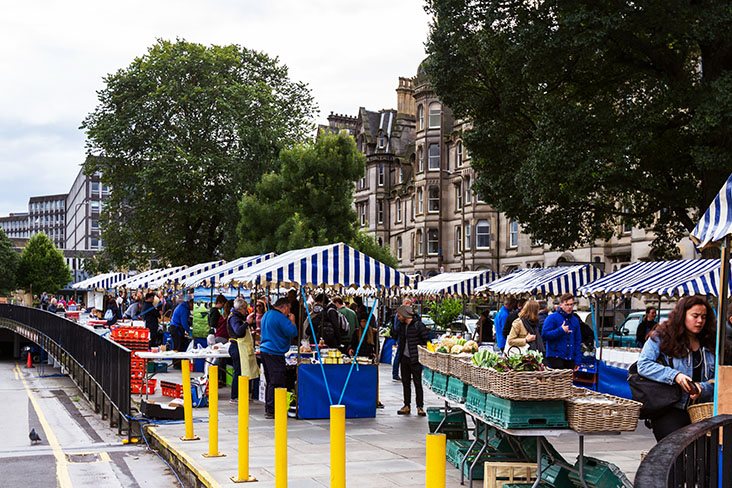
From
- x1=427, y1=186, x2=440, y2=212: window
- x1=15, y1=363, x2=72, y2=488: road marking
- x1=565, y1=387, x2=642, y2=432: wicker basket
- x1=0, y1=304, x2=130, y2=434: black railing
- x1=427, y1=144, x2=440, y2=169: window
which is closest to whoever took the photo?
x1=565, y1=387, x2=642, y2=432: wicker basket

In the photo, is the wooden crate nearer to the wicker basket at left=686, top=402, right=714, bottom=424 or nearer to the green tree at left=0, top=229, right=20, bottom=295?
the wicker basket at left=686, top=402, right=714, bottom=424

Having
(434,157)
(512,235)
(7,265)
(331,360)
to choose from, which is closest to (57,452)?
(331,360)

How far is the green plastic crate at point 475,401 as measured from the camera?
287 inches

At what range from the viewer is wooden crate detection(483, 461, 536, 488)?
282 inches

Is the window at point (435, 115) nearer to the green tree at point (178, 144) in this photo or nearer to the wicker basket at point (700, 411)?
the green tree at point (178, 144)

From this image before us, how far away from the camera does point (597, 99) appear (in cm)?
1972

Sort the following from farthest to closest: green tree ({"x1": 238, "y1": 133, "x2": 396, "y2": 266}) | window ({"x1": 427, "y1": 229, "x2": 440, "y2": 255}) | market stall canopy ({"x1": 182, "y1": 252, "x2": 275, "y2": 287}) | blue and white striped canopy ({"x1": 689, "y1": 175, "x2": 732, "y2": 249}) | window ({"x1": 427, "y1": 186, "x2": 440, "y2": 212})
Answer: window ({"x1": 427, "y1": 229, "x2": 440, "y2": 255}) → window ({"x1": 427, "y1": 186, "x2": 440, "y2": 212}) → green tree ({"x1": 238, "y1": 133, "x2": 396, "y2": 266}) → market stall canopy ({"x1": 182, "y1": 252, "x2": 275, "y2": 287}) → blue and white striped canopy ({"x1": 689, "y1": 175, "x2": 732, "y2": 249})

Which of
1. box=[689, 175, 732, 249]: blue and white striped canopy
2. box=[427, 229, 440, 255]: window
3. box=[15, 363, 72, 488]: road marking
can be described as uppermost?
box=[427, 229, 440, 255]: window

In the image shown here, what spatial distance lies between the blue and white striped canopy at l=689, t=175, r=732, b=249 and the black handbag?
1.01 meters

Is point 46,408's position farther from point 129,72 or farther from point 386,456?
point 129,72

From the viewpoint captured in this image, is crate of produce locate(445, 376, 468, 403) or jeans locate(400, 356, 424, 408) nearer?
crate of produce locate(445, 376, 468, 403)

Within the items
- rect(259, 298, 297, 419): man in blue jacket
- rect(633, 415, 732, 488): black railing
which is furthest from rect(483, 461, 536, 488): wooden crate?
rect(259, 298, 297, 419): man in blue jacket

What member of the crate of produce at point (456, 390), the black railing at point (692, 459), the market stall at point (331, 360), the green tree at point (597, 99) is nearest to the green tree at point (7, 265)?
the green tree at point (597, 99)

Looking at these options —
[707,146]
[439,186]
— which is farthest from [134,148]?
[707,146]
